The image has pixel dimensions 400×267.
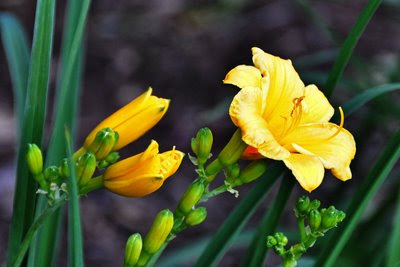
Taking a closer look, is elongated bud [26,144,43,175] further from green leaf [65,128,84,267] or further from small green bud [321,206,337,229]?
small green bud [321,206,337,229]

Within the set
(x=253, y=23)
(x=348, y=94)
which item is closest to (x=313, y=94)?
(x=348, y=94)

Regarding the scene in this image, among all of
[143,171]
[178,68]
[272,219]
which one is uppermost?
[143,171]

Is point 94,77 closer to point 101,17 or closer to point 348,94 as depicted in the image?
point 101,17

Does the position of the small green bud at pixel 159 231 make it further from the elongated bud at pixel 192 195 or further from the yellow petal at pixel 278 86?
the yellow petal at pixel 278 86

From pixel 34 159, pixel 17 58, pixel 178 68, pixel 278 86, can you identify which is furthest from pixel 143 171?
pixel 178 68

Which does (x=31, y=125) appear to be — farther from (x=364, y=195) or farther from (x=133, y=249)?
(x=364, y=195)

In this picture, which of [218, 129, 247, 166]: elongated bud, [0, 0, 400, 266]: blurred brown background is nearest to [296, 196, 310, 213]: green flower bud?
[218, 129, 247, 166]: elongated bud

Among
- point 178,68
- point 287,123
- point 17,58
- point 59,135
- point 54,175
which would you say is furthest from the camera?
point 178,68
